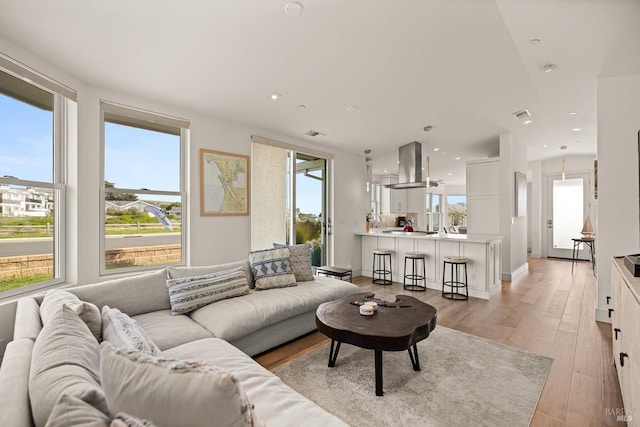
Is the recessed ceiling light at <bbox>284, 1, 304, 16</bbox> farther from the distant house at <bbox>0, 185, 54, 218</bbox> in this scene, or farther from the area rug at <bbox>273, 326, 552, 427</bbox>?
the area rug at <bbox>273, 326, 552, 427</bbox>

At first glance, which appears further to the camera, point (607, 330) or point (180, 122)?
point (180, 122)

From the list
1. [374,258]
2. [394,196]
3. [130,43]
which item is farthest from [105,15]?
[394,196]

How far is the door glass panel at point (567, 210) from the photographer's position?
8219 millimetres

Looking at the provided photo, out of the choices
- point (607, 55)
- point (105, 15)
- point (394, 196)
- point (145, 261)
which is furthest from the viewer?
point (394, 196)

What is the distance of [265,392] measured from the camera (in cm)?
152

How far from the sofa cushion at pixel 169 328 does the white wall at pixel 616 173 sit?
14.8 ft

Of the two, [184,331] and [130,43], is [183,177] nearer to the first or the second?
[130,43]

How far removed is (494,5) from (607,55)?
1719 millimetres

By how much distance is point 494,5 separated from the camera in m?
2.29

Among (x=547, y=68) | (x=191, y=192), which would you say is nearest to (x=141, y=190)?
(x=191, y=192)

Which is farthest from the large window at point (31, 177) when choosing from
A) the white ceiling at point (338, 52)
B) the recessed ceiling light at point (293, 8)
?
the recessed ceiling light at point (293, 8)

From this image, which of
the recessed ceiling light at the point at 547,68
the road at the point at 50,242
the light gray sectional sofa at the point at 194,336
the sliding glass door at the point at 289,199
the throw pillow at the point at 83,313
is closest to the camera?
the light gray sectional sofa at the point at 194,336

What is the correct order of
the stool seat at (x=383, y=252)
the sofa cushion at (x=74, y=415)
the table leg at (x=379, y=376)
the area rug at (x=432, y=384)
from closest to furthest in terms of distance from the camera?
1. the sofa cushion at (x=74, y=415)
2. the area rug at (x=432, y=384)
3. the table leg at (x=379, y=376)
4. the stool seat at (x=383, y=252)

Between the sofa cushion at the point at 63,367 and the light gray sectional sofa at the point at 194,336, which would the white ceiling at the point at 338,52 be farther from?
the sofa cushion at the point at 63,367
